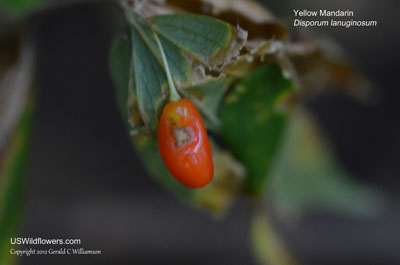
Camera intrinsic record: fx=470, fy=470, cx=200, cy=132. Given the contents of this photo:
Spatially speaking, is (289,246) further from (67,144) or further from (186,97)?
(186,97)

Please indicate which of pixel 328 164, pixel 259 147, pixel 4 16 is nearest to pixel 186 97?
pixel 259 147

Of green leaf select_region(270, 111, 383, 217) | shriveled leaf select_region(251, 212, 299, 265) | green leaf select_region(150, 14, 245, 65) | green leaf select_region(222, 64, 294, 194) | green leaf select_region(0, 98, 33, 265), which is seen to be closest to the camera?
green leaf select_region(150, 14, 245, 65)

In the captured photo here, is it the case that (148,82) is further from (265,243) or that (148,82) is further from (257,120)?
(265,243)

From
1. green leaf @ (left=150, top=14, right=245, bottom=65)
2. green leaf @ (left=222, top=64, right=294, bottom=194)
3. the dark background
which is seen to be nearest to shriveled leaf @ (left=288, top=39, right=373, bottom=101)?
green leaf @ (left=222, top=64, right=294, bottom=194)

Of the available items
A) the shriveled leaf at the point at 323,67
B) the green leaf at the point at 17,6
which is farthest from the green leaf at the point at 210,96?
the green leaf at the point at 17,6

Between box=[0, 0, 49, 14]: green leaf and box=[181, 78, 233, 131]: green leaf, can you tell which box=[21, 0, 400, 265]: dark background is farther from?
box=[181, 78, 233, 131]: green leaf

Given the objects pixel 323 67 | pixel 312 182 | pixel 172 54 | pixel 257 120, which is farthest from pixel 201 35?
pixel 312 182

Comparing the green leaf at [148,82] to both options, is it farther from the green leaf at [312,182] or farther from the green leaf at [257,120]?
the green leaf at [312,182]
